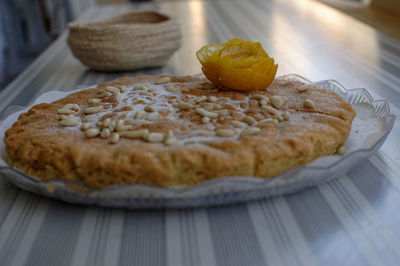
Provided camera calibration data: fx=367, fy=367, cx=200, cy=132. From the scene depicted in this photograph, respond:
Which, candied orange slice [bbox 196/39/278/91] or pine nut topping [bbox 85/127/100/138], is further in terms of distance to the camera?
candied orange slice [bbox 196/39/278/91]

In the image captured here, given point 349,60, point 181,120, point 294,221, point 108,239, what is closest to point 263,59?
point 181,120

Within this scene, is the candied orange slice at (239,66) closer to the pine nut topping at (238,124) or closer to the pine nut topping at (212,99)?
the pine nut topping at (212,99)

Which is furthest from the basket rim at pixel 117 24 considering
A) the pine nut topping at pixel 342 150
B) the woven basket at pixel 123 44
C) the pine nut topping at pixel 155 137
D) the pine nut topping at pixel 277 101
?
the pine nut topping at pixel 342 150

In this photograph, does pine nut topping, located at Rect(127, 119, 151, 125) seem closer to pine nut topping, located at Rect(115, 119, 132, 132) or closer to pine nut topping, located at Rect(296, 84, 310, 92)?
pine nut topping, located at Rect(115, 119, 132, 132)

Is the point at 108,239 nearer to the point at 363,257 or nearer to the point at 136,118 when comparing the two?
the point at 136,118

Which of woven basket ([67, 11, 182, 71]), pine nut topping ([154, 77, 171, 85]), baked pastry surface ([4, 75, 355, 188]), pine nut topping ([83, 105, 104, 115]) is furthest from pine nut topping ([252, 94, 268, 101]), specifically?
woven basket ([67, 11, 182, 71])
